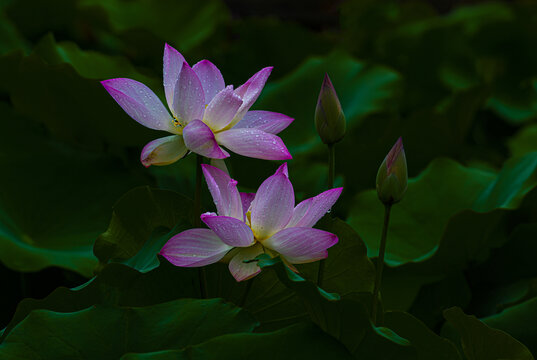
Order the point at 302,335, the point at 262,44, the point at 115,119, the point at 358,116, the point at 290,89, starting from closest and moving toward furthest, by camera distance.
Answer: the point at 302,335, the point at 115,119, the point at 358,116, the point at 290,89, the point at 262,44

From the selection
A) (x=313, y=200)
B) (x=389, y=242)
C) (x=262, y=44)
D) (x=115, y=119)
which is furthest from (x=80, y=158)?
(x=262, y=44)

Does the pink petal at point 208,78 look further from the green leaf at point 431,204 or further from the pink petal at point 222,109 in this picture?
the green leaf at point 431,204

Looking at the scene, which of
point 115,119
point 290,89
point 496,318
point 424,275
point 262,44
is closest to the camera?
point 496,318

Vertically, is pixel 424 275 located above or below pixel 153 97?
below

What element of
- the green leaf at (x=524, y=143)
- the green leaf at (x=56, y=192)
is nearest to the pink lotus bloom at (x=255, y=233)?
the green leaf at (x=56, y=192)

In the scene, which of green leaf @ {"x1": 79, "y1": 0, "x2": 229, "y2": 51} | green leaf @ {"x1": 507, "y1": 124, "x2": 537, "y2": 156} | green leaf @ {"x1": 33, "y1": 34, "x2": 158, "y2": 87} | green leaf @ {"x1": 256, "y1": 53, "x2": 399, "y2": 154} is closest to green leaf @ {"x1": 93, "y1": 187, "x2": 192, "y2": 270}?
green leaf @ {"x1": 33, "y1": 34, "x2": 158, "y2": 87}

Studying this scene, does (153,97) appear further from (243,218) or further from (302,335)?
(302,335)

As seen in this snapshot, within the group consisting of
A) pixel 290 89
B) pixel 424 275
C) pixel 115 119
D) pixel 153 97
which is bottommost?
pixel 424 275

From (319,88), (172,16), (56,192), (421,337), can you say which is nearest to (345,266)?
(421,337)
